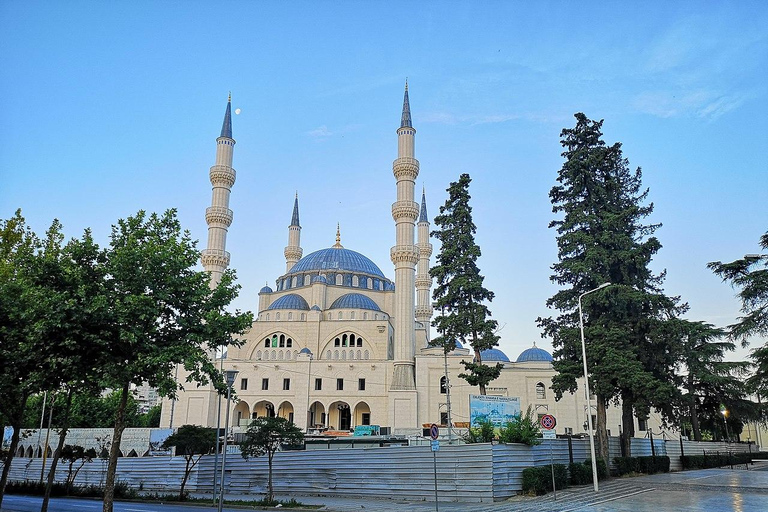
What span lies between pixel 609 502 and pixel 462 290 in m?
13.3

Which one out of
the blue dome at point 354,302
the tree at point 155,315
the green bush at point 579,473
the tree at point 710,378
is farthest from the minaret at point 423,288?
the tree at point 155,315

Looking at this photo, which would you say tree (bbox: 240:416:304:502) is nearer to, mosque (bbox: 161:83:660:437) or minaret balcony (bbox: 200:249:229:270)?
mosque (bbox: 161:83:660:437)

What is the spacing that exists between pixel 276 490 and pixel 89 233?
14.6 m

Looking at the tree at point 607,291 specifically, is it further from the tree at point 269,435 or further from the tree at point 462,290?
the tree at point 269,435

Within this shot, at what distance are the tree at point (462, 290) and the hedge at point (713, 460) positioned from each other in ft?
49.7

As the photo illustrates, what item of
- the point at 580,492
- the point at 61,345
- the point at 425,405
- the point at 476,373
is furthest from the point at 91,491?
the point at 425,405

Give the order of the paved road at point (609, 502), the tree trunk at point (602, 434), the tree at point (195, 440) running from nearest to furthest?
the paved road at point (609, 502)
the tree at point (195, 440)
the tree trunk at point (602, 434)

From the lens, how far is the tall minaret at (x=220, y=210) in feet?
171

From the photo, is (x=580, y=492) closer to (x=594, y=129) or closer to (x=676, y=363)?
(x=676, y=363)

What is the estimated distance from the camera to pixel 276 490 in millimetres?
25359

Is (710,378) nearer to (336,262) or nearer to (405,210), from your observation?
(405,210)

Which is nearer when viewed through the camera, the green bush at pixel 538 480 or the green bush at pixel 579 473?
the green bush at pixel 538 480

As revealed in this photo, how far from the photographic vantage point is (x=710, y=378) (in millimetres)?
36281

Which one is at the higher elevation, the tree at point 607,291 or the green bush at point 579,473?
the tree at point 607,291
